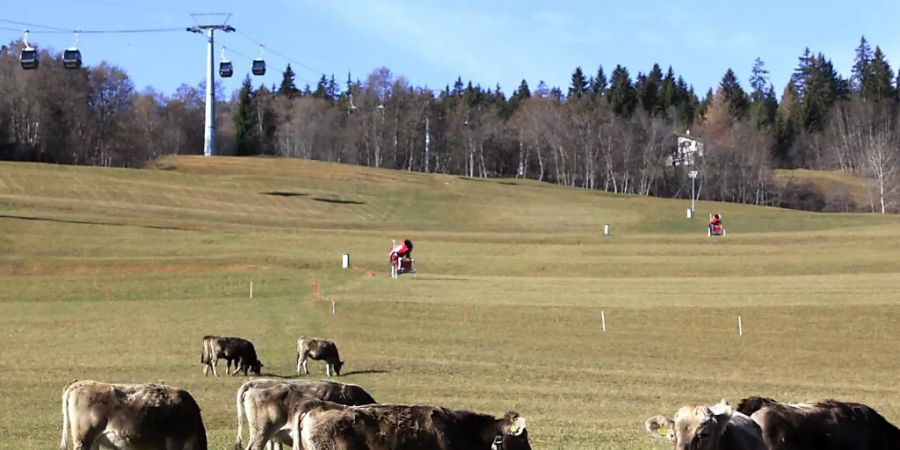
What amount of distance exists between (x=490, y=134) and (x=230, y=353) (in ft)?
476

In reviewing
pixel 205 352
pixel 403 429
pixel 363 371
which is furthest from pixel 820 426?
pixel 205 352

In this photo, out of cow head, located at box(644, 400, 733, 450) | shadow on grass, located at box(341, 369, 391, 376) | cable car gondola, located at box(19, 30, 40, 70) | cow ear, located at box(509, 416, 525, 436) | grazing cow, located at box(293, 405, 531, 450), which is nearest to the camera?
cow head, located at box(644, 400, 733, 450)

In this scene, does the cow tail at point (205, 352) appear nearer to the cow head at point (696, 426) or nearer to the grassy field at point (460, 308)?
the grassy field at point (460, 308)

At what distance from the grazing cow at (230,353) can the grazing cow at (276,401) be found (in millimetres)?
12278

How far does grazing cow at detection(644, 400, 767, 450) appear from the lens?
10.8 metres

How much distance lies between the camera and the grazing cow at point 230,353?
27.7 m

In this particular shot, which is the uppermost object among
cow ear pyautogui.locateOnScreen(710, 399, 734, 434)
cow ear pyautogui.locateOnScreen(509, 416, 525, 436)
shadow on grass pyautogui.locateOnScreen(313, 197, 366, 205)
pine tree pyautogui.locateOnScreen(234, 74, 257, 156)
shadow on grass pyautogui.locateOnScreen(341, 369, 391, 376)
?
pine tree pyautogui.locateOnScreen(234, 74, 257, 156)

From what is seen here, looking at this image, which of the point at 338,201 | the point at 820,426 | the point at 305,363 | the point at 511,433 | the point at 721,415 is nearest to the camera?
the point at 721,415

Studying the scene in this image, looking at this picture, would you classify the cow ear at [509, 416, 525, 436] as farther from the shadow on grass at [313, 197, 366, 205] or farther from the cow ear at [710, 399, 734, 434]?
the shadow on grass at [313, 197, 366, 205]

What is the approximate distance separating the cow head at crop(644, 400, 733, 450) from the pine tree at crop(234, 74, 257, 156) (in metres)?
173

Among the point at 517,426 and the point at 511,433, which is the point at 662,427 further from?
the point at 511,433

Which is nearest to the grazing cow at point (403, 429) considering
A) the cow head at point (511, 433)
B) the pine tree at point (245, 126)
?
the cow head at point (511, 433)

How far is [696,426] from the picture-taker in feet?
35.4

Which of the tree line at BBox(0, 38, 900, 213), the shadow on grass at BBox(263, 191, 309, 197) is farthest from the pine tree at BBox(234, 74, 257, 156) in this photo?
the shadow on grass at BBox(263, 191, 309, 197)
